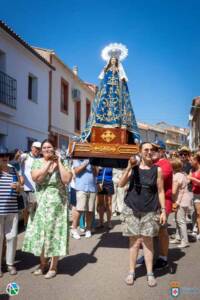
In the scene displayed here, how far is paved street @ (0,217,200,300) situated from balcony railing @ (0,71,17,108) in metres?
8.76

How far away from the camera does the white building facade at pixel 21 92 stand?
562 inches

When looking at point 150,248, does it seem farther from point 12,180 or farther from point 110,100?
point 110,100

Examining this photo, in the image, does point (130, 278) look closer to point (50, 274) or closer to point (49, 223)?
point (50, 274)

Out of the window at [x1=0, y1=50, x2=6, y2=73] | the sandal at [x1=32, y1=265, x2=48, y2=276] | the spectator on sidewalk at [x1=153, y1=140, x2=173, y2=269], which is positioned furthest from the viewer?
the window at [x1=0, y1=50, x2=6, y2=73]

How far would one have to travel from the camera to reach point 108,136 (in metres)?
6.15

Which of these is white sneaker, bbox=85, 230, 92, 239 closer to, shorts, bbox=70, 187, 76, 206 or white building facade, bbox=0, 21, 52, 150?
shorts, bbox=70, 187, 76, 206

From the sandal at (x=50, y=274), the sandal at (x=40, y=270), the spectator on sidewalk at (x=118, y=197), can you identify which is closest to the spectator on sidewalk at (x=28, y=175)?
the sandal at (x=40, y=270)

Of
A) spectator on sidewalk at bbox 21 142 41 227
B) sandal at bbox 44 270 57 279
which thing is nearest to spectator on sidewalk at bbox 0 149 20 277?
sandal at bbox 44 270 57 279

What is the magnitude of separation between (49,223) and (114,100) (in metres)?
2.62

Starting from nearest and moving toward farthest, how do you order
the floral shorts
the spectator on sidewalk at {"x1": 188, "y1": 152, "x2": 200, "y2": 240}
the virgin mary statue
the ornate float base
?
the floral shorts, the ornate float base, the virgin mary statue, the spectator on sidewalk at {"x1": 188, "y1": 152, "x2": 200, "y2": 240}

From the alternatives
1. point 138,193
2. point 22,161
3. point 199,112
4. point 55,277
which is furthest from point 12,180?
point 199,112

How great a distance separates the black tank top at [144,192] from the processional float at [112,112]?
4.24 feet

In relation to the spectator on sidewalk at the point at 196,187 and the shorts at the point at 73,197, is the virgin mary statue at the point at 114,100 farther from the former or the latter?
the shorts at the point at 73,197

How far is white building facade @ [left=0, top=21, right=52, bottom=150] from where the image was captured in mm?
14273
